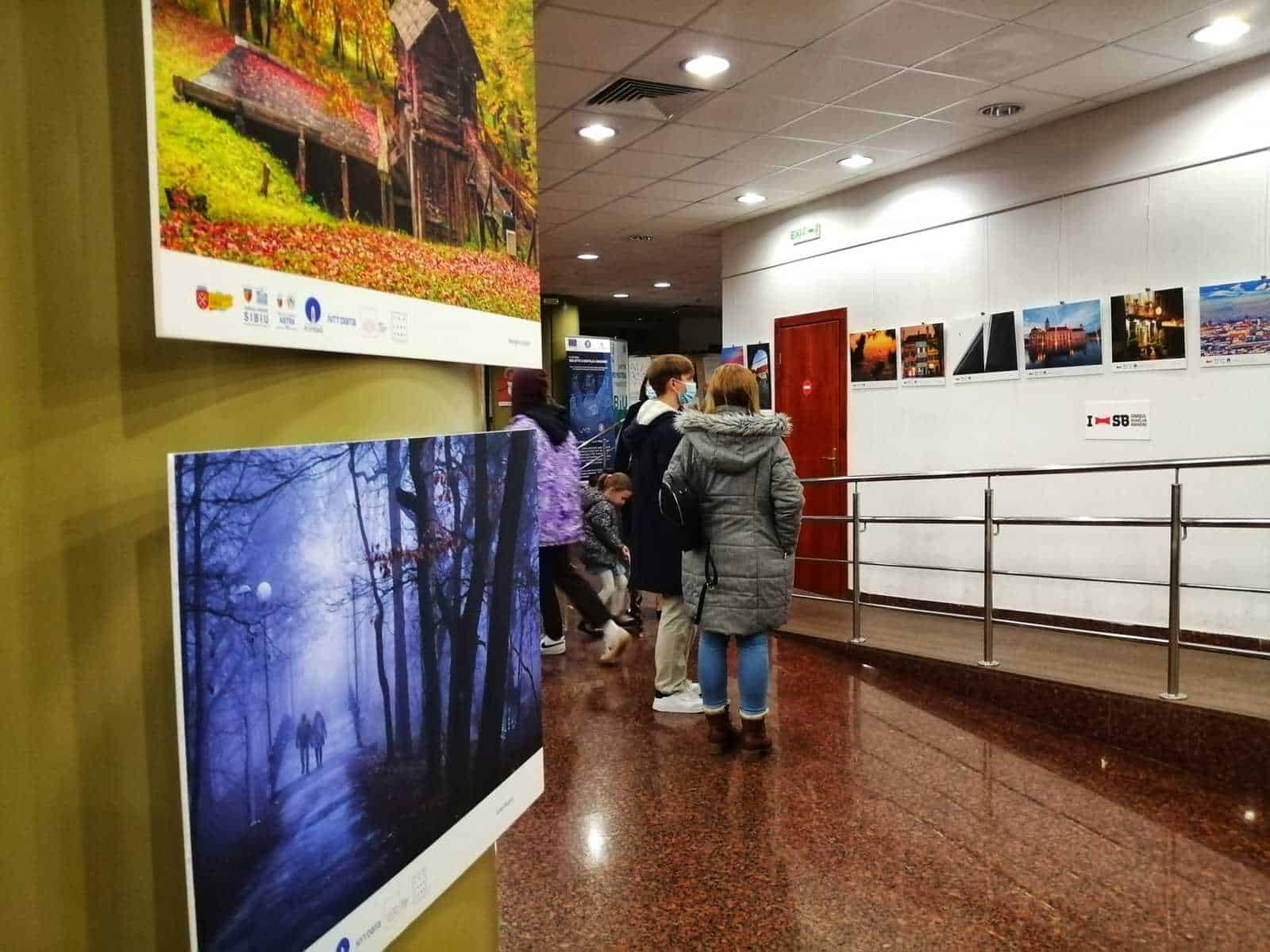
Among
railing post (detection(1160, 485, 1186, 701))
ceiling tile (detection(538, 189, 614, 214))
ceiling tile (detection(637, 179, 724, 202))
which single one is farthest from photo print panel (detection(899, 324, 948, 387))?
railing post (detection(1160, 485, 1186, 701))

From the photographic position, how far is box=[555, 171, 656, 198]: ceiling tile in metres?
7.22

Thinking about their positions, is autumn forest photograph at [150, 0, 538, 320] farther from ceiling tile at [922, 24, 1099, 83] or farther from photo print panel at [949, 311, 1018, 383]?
photo print panel at [949, 311, 1018, 383]

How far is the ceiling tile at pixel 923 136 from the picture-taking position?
602cm

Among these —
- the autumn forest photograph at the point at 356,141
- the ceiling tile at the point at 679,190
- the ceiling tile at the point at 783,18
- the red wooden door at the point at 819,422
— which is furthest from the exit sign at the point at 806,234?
the autumn forest photograph at the point at 356,141

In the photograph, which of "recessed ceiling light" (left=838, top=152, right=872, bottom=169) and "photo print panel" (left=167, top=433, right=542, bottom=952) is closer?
"photo print panel" (left=167, top=433, right=542, bottom=952)

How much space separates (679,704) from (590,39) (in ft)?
10.6

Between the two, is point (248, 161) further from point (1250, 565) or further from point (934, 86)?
point (1250, 565)

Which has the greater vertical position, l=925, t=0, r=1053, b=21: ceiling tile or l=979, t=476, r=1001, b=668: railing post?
l=925, t=0, r=1053, b=21: ceiling tile

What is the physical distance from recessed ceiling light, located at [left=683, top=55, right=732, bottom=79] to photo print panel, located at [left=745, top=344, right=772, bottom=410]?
396 cm

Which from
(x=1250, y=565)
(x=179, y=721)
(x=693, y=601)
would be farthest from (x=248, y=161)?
(x=1250, y=565)

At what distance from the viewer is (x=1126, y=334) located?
5.68m

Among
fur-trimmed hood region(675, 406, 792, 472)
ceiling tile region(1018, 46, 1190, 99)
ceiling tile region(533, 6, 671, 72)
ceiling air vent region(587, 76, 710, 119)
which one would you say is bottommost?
fur-trimmed hood region(675, 406, 792, 472)

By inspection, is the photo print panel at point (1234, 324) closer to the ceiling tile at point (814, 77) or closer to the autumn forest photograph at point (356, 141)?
the ceiling tile at point (814, 77)

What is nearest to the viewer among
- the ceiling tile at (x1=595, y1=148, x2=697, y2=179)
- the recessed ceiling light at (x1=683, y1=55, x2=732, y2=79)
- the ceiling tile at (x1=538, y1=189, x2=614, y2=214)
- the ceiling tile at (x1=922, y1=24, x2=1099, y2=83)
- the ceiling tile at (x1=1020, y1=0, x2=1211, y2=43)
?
the ceiling tile at (x1=1020, y1=0, x2=1211, y2=43)
